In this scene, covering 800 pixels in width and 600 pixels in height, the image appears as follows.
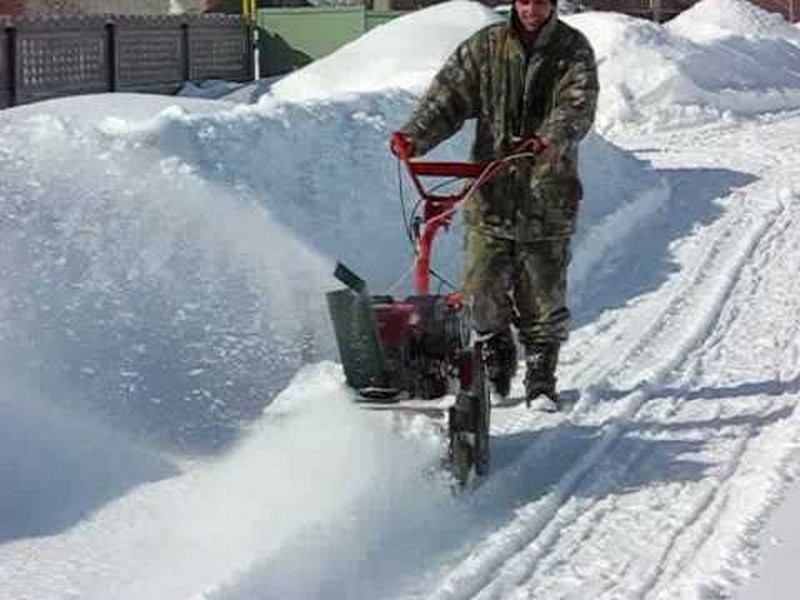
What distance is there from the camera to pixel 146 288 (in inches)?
294

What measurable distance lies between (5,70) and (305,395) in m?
15.2

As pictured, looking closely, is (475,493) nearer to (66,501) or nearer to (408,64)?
(66,501)

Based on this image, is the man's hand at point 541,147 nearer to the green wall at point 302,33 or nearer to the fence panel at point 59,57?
the fence panel at point 59,57

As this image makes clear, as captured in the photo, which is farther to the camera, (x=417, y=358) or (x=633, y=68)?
(x=633, y=68)

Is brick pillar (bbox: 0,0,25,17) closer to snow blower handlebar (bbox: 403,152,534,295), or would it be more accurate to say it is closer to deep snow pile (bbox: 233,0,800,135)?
deep snow pile (bbox: 233,0,800,135)

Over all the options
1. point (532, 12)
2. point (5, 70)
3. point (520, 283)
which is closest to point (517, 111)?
point (532, 12)

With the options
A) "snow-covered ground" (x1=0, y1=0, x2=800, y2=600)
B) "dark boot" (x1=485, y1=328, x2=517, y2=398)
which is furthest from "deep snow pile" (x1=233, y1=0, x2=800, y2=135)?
"dark boot" (x1=485, y1=328, x2=517, y2=398)

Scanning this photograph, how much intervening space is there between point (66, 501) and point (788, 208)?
8.48 metres

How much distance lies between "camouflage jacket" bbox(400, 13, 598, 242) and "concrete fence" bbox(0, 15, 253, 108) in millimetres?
15057

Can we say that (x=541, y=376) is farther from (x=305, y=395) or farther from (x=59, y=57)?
(x=59, y=57)

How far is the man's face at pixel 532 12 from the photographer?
6270 mm

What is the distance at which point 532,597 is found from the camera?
465 centimetres


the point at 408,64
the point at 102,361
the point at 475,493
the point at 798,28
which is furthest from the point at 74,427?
the point at 798,28

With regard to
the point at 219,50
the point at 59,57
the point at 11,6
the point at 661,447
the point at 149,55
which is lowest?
the point at 11,6
